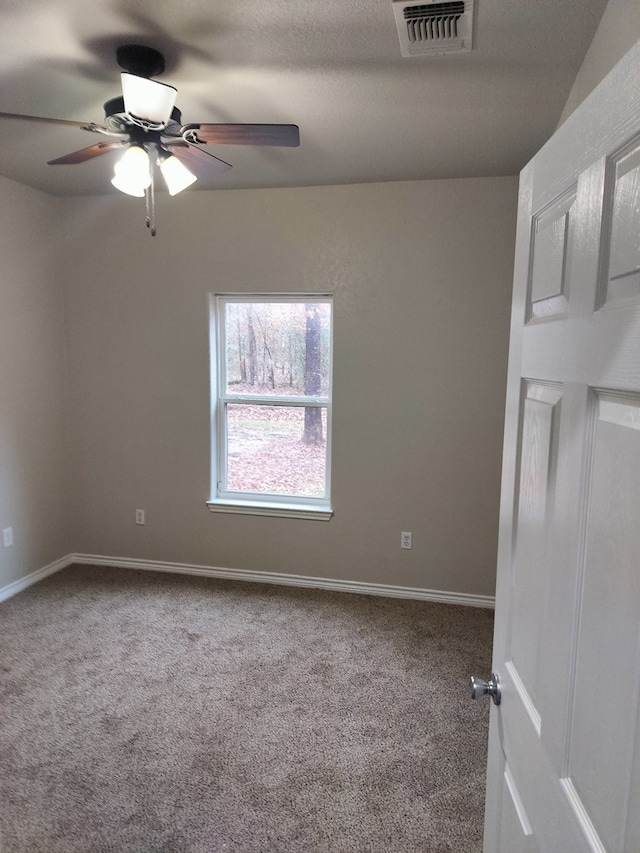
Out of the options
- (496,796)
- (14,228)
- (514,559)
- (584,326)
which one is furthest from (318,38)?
(14,228)

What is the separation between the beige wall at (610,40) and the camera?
1.38 m

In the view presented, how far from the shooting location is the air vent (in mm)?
1507

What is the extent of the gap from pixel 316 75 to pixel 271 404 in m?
2.03

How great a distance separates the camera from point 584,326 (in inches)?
28.0

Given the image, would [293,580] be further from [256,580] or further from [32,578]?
[32,578]

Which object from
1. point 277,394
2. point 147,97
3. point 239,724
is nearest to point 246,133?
point 147,97

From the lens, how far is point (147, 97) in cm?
165

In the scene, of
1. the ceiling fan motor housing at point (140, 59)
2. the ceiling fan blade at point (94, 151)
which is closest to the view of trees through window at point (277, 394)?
the ceiling fan blade at point (94, 151)

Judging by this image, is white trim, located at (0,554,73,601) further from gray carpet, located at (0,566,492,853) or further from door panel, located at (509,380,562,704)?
door panel, located at (509,380,562,704)

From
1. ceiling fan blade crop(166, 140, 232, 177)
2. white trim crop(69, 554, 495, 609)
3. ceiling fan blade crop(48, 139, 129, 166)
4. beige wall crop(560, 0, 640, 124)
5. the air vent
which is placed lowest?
white trim crop(69, 554, 495, 609)

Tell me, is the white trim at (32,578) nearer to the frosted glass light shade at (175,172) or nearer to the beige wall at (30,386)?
the beige wall at (30,386)

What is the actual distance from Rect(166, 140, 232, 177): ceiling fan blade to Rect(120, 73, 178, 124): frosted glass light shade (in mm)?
224

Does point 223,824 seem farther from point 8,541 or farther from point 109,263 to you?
point 109,263

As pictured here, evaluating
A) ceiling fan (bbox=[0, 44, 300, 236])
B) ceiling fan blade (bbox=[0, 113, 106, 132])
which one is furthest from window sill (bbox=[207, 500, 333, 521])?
ceiling fan blade (bbox=[0, 113, 106, 132])
